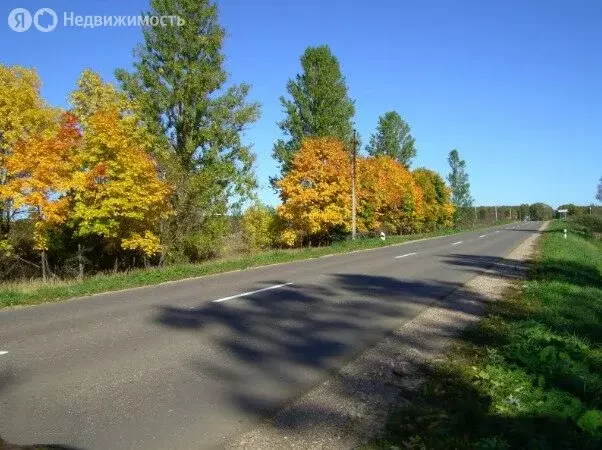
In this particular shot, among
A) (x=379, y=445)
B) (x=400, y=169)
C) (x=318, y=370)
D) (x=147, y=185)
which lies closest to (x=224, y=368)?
(x=318, y=370)

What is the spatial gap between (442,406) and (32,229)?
23.6m

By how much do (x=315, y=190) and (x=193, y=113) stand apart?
11.3m

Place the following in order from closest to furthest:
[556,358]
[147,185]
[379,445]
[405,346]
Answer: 1. [379,445]
2. [556,358]
3. [405,346]
4. [147,185]

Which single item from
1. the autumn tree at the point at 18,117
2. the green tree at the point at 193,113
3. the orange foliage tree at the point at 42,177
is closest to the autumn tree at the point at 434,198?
the green tree at the point at 193,113

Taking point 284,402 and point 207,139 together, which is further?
point 207,139

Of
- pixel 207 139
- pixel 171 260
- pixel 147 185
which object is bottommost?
pixel 171 260

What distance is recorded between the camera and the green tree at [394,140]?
61875 mm

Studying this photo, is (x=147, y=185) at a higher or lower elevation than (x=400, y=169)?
lower

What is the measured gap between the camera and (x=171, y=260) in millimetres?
25656

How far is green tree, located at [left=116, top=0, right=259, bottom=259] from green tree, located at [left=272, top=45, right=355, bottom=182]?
13.9 metres

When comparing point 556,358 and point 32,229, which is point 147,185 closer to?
point 32,229

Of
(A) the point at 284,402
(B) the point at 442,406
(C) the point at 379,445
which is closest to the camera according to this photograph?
(C) the point at 379,445

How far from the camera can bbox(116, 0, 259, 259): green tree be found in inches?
1006

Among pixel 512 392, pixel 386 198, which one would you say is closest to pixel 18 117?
pixel 512 392
